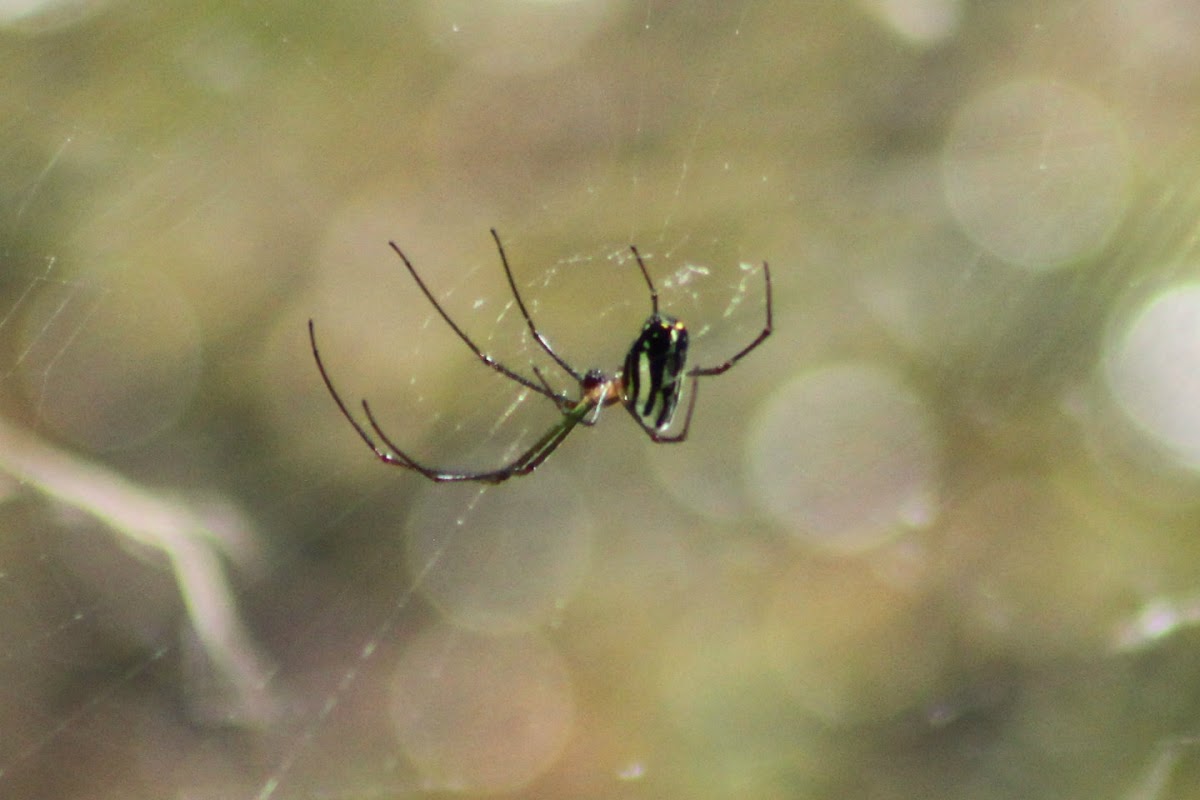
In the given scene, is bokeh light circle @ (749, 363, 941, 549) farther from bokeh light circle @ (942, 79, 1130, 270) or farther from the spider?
the spider

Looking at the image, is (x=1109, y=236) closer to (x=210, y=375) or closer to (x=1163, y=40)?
(x=1163, y=40)

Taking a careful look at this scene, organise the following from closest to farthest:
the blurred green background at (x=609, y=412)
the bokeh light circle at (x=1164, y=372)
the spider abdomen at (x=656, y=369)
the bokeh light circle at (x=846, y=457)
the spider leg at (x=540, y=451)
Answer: the spider abdomen at (x=656, y=369)
the spider leg at (x=540, y=451)
the blurred green background at (x=609, y=412)
the bokeh light circle at (x=1164, y=372)
the bokeh light circle at (x=846, y=457)

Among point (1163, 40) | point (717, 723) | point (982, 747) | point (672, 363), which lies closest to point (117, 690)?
point (717, 723)

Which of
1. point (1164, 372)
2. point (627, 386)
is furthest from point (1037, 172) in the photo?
point (627, 386)

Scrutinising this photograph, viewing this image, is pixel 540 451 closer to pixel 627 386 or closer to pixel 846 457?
pixel 627 386

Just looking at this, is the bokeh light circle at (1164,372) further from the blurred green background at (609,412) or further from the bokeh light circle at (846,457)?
the bokeh light circle at (846,457)

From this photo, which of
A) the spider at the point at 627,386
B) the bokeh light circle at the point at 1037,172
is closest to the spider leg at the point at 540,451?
the spider at the point at 627,386
